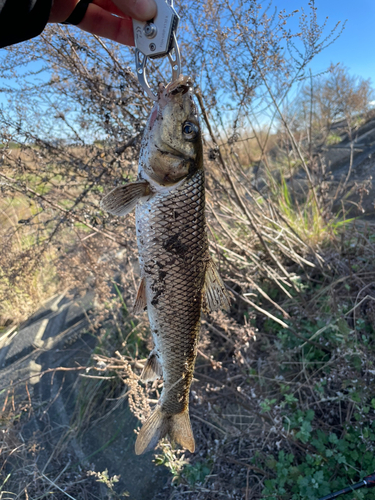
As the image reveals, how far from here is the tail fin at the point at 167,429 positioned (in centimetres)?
182

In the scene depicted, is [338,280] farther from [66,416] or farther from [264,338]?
[66,416]

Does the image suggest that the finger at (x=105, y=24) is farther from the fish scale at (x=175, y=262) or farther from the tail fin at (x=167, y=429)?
the tail fin at (x=167, y=429)

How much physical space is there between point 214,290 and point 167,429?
3.02 feet

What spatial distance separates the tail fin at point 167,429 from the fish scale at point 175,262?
16.2 inches

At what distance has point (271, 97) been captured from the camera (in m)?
3.25

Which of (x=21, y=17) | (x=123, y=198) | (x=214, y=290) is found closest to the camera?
(x=21, y=17)

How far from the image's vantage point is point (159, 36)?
55.7 inches

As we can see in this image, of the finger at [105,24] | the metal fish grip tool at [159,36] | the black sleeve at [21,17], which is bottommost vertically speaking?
the metal fish grip tool at [159,36]

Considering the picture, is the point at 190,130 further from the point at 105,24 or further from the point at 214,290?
the point at 105,24


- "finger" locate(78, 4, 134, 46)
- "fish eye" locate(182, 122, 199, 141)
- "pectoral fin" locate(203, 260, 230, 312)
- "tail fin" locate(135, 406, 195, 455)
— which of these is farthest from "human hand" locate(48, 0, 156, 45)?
"tail fin" locate(135, 406, 195, 455)

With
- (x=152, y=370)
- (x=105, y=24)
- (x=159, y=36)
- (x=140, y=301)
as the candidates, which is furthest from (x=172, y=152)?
(x=152, y=370)

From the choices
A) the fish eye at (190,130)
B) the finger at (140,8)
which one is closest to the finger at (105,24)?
the finger at (140,8)

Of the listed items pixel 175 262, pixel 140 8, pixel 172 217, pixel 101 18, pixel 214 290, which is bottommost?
pixel 214 290

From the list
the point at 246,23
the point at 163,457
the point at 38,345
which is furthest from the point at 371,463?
the point at 38,345
